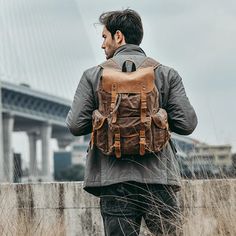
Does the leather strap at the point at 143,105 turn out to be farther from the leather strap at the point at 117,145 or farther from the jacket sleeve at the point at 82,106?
the jacket sleeve at the point at 82,106

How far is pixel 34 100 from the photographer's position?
3243 inches

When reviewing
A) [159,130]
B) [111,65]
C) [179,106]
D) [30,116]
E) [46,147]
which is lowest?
[159,130]

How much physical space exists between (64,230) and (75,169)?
7789 centimetres

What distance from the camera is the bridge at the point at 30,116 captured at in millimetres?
78012

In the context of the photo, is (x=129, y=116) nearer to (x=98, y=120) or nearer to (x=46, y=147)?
(x=98, y=120)

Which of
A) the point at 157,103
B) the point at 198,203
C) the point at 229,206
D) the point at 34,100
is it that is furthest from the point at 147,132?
the point at 34,100

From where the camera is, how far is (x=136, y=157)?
4.09 m

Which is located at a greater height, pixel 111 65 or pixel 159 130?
pixel 111 65

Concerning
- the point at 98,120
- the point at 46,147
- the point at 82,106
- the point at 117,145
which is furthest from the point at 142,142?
the point at 46,147

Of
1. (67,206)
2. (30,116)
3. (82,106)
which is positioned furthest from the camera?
(30,116)

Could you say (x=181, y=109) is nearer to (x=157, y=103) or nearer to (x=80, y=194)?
(x=157, y=103)

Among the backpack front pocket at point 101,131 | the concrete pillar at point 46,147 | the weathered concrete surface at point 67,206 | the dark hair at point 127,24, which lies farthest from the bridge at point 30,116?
the backpack front pocket at point 101,131

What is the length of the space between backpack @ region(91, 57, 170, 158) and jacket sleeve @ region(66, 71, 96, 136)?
0.19 ft

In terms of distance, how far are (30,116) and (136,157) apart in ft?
259
